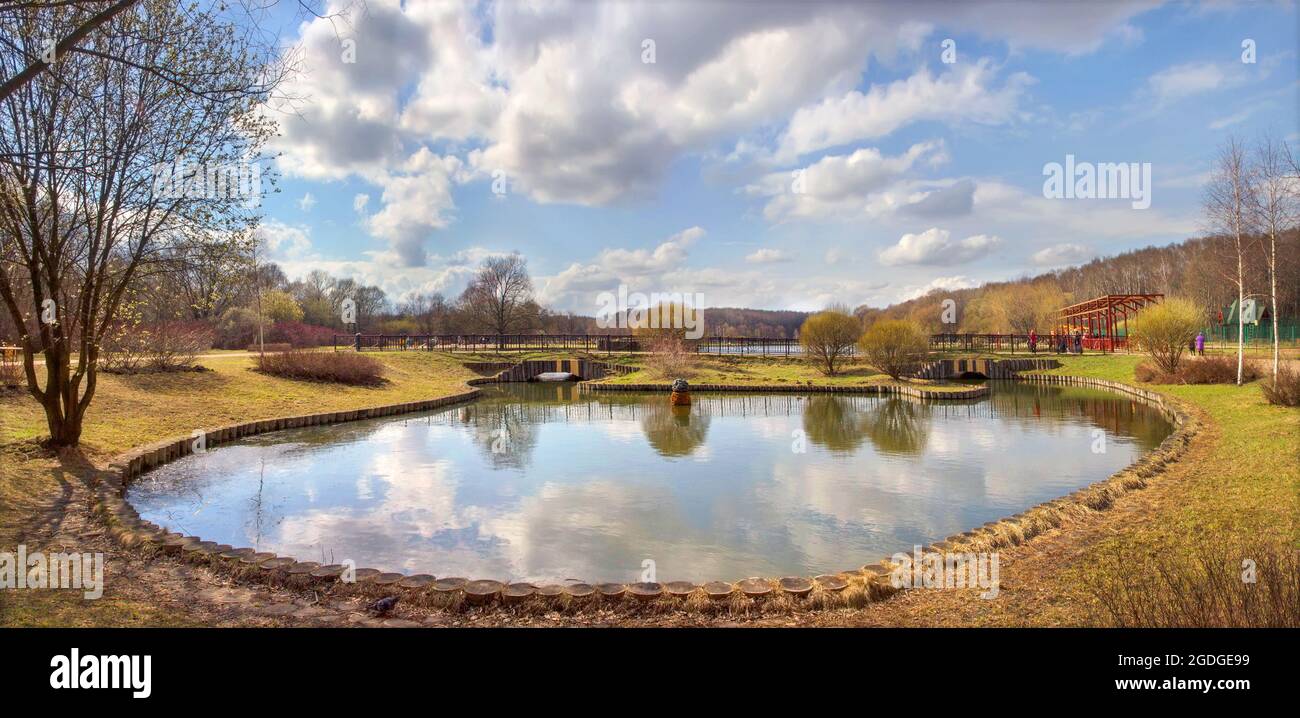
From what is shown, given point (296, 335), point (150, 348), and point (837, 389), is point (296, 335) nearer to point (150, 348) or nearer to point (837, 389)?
point (150, 348)

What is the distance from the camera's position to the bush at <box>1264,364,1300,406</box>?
13281 mm

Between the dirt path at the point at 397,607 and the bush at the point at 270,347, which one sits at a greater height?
the bush at the point at 270,347

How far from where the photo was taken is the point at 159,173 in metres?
9.99

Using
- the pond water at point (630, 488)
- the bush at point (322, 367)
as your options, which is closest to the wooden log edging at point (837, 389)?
the pond water at point (630, 488)

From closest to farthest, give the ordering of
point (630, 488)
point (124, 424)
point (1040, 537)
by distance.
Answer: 1. point (1040, 537)
2. point (630, 488)
3. point (124, 424)

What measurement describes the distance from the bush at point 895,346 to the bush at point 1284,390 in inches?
600

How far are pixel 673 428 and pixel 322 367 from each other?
48.6 feet

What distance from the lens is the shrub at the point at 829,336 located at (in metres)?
33.2

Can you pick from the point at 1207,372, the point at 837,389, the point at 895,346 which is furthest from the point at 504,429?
the point at 1207,372

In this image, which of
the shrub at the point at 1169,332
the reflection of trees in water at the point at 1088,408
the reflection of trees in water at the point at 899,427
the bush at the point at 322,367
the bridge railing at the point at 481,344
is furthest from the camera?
the bridge railing at the point at 481,344

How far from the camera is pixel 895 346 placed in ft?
96.2

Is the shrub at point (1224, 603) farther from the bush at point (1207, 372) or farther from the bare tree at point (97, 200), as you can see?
the bush at point (1207, 372)
